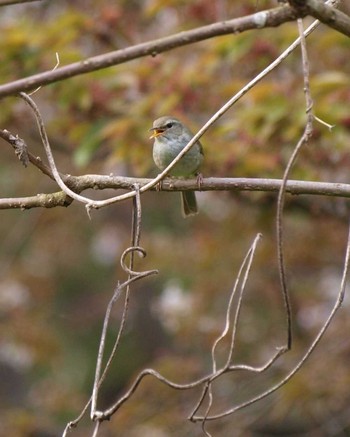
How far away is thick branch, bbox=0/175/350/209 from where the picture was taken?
2229mm

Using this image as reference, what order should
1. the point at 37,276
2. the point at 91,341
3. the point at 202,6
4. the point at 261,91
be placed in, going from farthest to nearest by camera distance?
the point at 91,341 < the point at 37,276 < the point at 202,6 < the point at 261,91

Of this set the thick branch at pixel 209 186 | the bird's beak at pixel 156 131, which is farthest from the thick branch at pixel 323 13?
Result: the bird's beak at pixel 156 131

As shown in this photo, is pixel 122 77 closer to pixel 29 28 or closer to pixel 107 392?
pixel 29 28

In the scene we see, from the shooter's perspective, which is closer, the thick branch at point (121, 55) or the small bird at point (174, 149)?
the thick branch at point (121, 55)

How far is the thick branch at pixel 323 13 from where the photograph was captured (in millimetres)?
1706

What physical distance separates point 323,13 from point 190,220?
292 inches

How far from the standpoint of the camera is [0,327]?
750 centimetres

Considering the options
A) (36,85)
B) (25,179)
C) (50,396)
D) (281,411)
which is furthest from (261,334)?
(36,85)

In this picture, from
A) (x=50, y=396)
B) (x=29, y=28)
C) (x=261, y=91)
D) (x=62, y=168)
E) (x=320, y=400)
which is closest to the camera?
(x=261, y=91)

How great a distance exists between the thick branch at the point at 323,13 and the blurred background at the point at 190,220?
2093 mm

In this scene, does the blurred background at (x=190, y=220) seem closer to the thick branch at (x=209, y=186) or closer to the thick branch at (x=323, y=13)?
the thick branch at (x=209, y=186)

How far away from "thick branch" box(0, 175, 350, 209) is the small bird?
1712 millimetres

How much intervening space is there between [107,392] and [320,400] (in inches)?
222

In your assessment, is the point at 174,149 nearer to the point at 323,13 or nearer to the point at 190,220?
the point at 323,13
